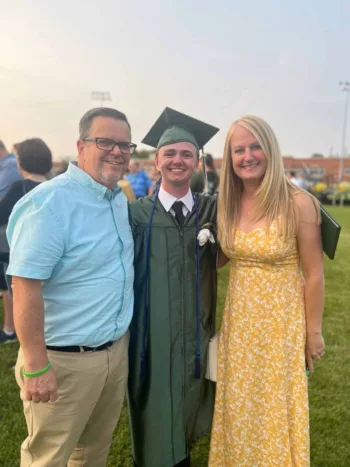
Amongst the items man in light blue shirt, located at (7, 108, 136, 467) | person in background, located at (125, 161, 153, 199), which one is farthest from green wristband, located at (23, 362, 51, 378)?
person in background, located at (125, 161, 153, 199)

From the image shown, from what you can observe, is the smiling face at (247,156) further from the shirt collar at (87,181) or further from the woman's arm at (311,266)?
the shirt collar at (87,181)

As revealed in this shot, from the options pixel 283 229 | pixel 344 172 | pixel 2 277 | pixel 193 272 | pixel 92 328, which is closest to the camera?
pixel 92 328

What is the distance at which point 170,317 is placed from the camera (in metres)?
2.07

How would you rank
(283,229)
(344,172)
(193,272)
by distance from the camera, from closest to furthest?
(283,229), (193,272), (344,172)

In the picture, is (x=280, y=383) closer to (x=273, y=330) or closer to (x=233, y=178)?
(x=273, y=330)

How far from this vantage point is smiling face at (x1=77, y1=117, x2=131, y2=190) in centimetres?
178

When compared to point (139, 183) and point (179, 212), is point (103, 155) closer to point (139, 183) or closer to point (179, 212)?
point (179, 212)

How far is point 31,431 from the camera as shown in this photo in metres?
1.72

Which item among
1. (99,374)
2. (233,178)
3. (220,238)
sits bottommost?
(99,374)

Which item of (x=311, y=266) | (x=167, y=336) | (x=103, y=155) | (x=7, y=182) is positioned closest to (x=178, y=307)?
(x=167, y=336)

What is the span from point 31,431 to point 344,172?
60356 mm

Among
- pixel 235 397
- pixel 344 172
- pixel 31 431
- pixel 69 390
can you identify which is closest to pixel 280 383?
pixel 235 397

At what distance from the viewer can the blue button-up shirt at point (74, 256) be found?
5.01 feet

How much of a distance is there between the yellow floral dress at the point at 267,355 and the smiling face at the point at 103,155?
0.78 m
